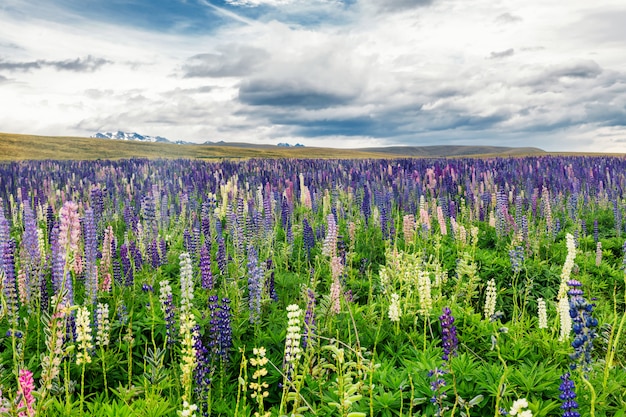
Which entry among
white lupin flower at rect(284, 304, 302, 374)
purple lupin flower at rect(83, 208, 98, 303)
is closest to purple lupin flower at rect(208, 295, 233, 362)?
white lupin flower at rect(284, 304, 302, 374)

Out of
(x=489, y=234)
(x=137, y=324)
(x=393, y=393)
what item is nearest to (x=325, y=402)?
(x=393, y=393)

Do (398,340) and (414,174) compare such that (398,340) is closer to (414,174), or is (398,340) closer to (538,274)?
(538,274)

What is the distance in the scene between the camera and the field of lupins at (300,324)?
3.18 m

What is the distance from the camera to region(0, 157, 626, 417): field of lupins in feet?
10.4

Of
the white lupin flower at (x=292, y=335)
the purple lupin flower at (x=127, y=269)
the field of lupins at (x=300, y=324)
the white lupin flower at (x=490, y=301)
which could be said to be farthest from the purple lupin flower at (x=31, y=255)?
the white lupin flower at (x=490, y=301)

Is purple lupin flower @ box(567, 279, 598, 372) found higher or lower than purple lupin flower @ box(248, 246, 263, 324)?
higher

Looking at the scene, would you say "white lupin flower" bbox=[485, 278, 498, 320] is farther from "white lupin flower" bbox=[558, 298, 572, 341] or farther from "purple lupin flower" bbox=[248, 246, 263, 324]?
"purple lupin flower" bbox=[248, 246, 263, 324]

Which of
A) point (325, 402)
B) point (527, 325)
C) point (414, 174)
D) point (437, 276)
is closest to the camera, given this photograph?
point (325, 402)

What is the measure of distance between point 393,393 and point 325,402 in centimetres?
55

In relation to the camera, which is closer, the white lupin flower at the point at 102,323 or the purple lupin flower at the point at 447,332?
the purple lupin flower at the point at 447,332

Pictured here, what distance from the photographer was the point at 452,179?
48.5ft

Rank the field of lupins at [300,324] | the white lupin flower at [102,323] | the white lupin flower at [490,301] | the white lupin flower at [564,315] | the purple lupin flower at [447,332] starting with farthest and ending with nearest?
1. the white lupin flower at [490,301]
2. the white lupin flower at [564,315]
3. the white lupin flower at [102,323]
4. the field of lupins at [300,324]
5. the purple lupin flower at [447,332]

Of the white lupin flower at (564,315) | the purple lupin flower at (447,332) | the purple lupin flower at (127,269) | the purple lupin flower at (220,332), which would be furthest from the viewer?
the purple lupin flower at (127,269)

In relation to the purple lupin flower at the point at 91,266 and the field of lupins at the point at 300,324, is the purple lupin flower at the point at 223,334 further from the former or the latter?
the purple lupin flower at the point at 91,266
